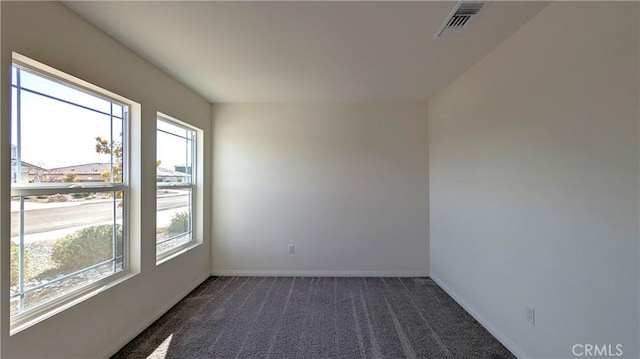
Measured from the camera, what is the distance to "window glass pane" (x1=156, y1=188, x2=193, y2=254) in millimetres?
2973

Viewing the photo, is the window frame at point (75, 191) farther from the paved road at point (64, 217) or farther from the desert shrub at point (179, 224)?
the desert shrub at point (179, 224)

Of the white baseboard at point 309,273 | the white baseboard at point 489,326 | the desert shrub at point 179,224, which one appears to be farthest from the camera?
the white baseboard at point 309,273

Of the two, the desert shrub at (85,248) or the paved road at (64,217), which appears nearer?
the paved road at (64,217)

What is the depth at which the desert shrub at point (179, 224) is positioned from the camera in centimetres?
323

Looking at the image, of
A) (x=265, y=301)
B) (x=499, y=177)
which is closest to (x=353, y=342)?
(x=265, y=301)

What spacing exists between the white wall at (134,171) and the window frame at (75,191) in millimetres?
50

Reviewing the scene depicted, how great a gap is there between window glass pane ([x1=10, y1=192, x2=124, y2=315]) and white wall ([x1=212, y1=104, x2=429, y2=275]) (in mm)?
1769

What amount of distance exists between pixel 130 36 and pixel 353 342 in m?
3.11

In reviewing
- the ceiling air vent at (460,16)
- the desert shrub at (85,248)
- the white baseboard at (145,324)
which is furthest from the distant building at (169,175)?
the ceiling air vent at (460,16)

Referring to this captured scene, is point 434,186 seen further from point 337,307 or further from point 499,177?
point 337,307

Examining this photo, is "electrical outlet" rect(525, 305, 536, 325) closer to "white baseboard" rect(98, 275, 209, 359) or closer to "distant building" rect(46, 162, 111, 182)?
"white baseboard" rect(98, 275, 209, 359)

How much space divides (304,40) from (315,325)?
2.56 m

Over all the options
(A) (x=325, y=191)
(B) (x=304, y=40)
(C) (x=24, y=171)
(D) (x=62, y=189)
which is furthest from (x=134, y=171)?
(A) (x=325, y=191)

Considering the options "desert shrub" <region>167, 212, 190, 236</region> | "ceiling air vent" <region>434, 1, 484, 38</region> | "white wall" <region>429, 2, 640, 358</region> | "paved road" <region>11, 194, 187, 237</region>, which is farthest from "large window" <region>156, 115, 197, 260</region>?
"white wall" <region>429, 2, 640, 358</region>
